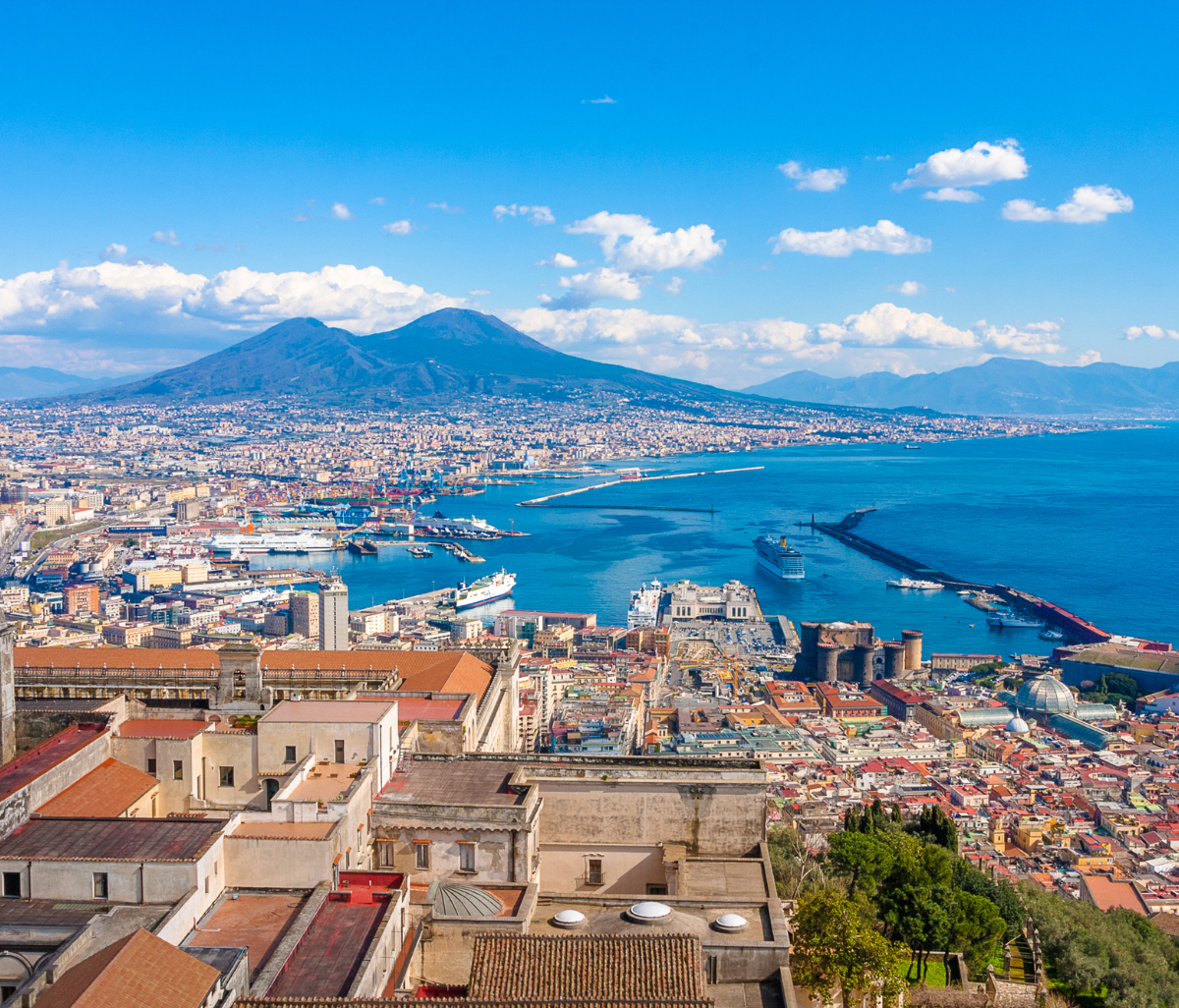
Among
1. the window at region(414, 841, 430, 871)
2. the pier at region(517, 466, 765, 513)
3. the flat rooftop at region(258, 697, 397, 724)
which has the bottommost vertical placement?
the pier at region(517, 466, 765, 513)

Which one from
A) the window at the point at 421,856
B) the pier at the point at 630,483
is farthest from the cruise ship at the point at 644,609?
the window at the point at 421,856

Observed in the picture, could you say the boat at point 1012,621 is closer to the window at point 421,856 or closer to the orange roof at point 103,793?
the window at point 421,856

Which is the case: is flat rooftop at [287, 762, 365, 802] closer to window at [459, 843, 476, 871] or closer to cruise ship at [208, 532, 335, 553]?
window at [459, 843, 476, 871]

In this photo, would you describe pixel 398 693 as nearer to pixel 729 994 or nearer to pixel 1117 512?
pixel 729 994

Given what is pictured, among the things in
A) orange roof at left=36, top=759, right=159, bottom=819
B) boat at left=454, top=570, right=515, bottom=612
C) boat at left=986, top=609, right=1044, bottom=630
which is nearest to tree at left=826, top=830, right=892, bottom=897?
orange roof at left=36, top=759, right=159, bottom=819

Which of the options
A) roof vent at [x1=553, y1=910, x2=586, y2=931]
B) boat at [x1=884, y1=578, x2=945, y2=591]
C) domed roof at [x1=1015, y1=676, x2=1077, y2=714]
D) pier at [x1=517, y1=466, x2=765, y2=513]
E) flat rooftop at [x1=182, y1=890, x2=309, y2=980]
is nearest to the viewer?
flat rooftop at [x1=182, y1=890, x2=309, y2=980]

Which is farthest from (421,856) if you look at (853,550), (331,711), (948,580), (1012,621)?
(853,550)

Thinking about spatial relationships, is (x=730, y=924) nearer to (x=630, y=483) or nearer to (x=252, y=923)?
(x=252, y=923)

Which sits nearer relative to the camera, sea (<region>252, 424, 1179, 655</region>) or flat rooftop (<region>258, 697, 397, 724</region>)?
flat rooftop (<region>258, 697, 397, 724</region>)
